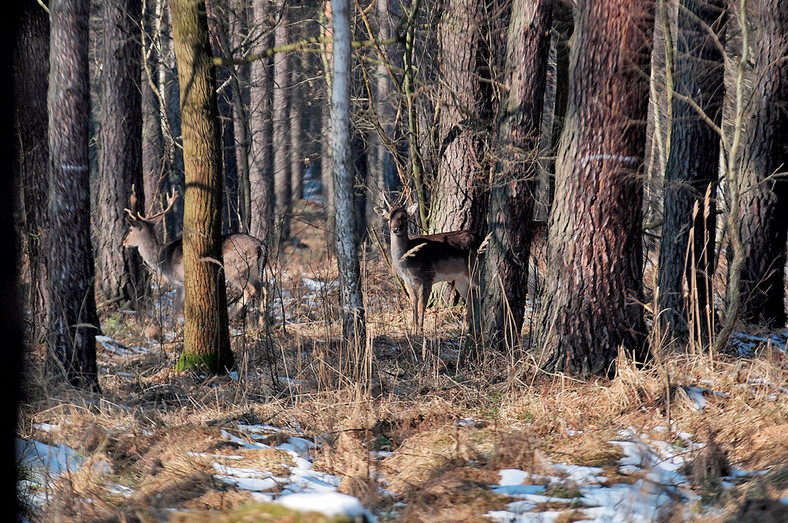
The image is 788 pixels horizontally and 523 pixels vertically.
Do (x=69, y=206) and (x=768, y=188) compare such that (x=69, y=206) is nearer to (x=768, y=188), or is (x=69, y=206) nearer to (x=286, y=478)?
(x=286, y=478)

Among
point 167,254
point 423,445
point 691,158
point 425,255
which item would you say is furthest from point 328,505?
point 167,254

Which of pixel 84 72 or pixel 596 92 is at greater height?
pixel 84 72

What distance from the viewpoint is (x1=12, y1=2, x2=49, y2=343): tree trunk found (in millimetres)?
6828

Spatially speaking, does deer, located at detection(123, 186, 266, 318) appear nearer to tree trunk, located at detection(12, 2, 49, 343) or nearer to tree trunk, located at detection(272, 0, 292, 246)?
tree trunk, located at detection(12, 2, 49, 343)

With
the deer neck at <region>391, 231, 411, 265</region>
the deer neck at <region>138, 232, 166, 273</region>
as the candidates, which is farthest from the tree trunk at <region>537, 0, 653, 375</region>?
the deer neck at <region>138, 232, 166, 273</region>

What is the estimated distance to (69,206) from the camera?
629 cm

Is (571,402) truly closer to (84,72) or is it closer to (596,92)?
(596,92)

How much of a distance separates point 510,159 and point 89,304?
14.4 feet

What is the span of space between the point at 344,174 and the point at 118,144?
6.56 m

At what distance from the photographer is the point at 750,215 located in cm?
909

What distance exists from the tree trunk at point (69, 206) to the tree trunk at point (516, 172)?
3.75 meters

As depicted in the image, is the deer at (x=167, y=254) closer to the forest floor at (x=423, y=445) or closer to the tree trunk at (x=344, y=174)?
the forest floor at (x=423, y=445)

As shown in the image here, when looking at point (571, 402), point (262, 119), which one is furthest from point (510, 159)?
point (262, 119)

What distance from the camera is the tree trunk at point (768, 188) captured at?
28.4 ft
